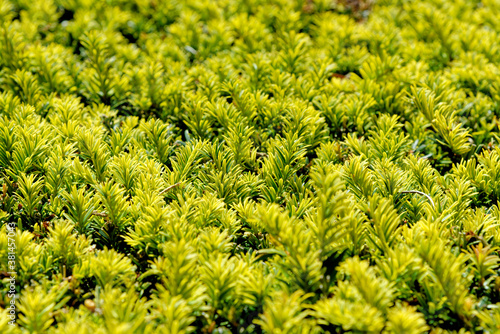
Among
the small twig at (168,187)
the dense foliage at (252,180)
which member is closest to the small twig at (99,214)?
the dense foliage at (252,180)

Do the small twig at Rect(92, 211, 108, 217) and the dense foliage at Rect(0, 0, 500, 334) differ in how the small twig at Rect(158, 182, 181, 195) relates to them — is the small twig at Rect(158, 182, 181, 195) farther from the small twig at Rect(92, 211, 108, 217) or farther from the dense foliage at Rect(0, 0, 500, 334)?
the small twig at Rect(92, 211, 108, 217)

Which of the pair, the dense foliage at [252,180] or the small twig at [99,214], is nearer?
the dense foliage at [252,180]

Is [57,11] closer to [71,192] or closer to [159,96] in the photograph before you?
[159,96]

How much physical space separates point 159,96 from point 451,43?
2104 millimetres

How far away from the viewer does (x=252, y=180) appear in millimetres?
2080

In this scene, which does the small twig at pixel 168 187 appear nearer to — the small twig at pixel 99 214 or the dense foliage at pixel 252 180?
the dense foliage at pixel 252 180

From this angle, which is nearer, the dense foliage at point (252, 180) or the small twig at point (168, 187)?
the dense foliage at point (252, 180)

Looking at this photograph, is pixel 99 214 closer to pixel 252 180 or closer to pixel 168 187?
pixel 168 187

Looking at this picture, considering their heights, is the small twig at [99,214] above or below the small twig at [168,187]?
below

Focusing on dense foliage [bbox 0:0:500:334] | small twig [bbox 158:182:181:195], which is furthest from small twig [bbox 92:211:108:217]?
small twig [bbox 158:182:181:195]

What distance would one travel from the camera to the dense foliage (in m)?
1.55

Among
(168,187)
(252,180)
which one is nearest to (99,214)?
(168,187)

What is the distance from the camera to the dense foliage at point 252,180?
5.09 feet

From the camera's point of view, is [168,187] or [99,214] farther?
[168,187]
